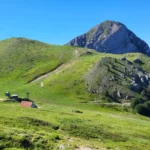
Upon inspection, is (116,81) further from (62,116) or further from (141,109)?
(62,116)

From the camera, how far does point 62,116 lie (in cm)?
6338

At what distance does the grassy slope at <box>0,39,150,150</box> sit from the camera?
40.1 m

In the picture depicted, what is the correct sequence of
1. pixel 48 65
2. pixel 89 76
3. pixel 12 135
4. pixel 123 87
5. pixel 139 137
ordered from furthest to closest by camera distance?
pixel 48 65 < pixel 89 76 < pixel 123 87 < pixel 139 137 < pixel 12 135

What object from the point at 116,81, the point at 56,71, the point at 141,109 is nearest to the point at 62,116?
the point at 141,109

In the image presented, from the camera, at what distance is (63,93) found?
13425 centimetres

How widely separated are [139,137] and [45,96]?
7526cm

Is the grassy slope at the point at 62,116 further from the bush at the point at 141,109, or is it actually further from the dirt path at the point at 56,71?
the bush at the point at 141,109

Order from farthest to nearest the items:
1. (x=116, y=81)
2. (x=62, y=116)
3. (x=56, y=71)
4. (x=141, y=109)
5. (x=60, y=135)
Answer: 1. (x=56, y=71)
2. (x=116, y=81)
3. (x=141, y=109)
4. (x=62, y=116)
5. (x=60, y=135)

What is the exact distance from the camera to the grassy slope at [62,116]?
4009 cm

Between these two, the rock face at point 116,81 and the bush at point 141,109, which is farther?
the rock face at point 116,81

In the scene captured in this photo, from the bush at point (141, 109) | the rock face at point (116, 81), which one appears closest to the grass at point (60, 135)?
the bush at point (141, 109)

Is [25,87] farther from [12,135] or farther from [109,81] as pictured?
[12,135]

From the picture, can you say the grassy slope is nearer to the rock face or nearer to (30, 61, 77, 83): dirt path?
(30, 61, 77, 83): dirt path

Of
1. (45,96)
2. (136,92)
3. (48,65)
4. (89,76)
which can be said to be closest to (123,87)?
(136,92)
